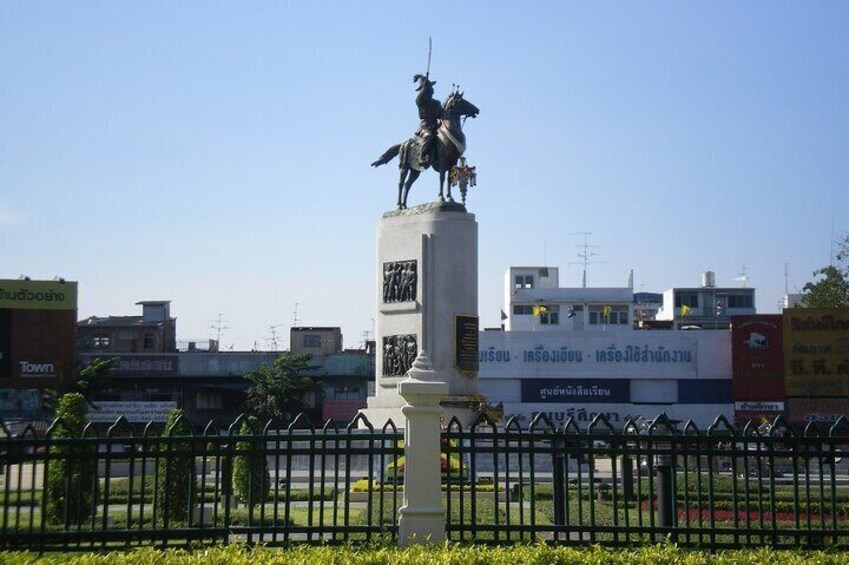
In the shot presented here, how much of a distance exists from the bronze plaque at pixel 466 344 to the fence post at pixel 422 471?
1519cm


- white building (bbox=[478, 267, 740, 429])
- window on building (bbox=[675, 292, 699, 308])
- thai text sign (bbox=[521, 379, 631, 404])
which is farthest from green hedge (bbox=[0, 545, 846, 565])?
window on building (bbox=[675, 292, 699, 308])

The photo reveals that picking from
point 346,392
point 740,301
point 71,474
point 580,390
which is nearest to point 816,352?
point 580,390

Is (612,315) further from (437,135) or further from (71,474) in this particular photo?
(71,474)

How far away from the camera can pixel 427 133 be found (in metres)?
26.5

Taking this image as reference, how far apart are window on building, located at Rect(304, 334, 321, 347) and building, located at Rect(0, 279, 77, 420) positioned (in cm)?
1568

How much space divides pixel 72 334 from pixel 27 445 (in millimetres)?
49252

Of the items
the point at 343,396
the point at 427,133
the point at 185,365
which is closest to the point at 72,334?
the point at 185,365

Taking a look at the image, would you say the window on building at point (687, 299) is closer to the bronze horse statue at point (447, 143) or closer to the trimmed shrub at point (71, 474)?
the bronze horse statue at point (447, 143)

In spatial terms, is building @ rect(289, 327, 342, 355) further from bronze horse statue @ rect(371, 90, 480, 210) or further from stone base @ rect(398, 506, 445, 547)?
stone base @ rect(398, 506, 445, 547)

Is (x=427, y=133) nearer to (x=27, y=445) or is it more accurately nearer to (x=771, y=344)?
(x=27, y=445)

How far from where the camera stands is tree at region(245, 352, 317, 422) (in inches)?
2184

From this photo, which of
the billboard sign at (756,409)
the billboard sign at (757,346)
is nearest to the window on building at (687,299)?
the billboard sign at (757,346)

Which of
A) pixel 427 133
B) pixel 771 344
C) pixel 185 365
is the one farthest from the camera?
pixel 185 365

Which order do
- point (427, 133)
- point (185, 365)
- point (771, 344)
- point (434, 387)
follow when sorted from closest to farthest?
1. point (434, 387)
2. point (427, 133)
3. point (771, 344)
4. point (185, 365)
